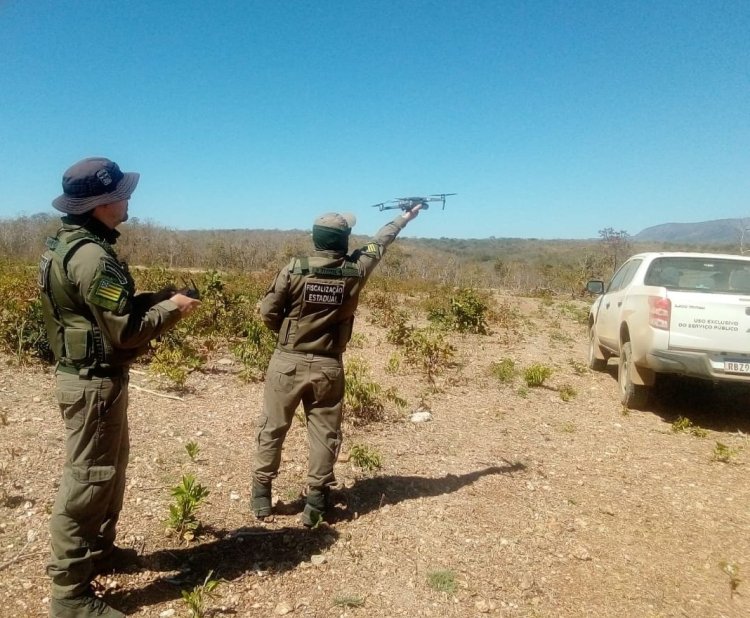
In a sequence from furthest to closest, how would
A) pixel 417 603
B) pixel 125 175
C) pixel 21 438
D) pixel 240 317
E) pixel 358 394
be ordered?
pixel 240 317 < pixel 358 394 < pixel 21 438 < pixel 417 603 < pixel 125 175

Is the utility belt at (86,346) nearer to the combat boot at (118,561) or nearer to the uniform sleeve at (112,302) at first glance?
the uniform sleeve at (112,302)

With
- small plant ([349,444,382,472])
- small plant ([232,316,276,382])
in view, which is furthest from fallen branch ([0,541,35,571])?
small plant ([232,316,276,382])

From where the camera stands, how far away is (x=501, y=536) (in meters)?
3.28

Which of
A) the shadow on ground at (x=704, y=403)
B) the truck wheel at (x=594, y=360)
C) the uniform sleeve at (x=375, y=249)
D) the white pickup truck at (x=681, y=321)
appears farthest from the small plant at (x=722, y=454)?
the uniform sleeve at (x=375, y=249)

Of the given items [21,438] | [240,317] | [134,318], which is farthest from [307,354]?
[240,317]

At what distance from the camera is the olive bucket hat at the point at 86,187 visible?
2230 millimetres

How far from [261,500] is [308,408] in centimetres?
64

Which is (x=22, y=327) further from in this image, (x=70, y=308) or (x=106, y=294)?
(x=106, y=294)

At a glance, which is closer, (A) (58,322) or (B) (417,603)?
(A) (58,322)

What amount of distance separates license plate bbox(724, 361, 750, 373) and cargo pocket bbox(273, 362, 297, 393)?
13.2 ft

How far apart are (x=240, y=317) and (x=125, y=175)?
5.84m

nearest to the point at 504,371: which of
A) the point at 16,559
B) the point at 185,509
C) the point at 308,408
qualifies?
the point at 308,408

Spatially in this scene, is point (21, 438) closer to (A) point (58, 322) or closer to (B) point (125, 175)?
(A) point (58, 322)

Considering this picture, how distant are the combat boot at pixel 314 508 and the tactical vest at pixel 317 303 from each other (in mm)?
845
